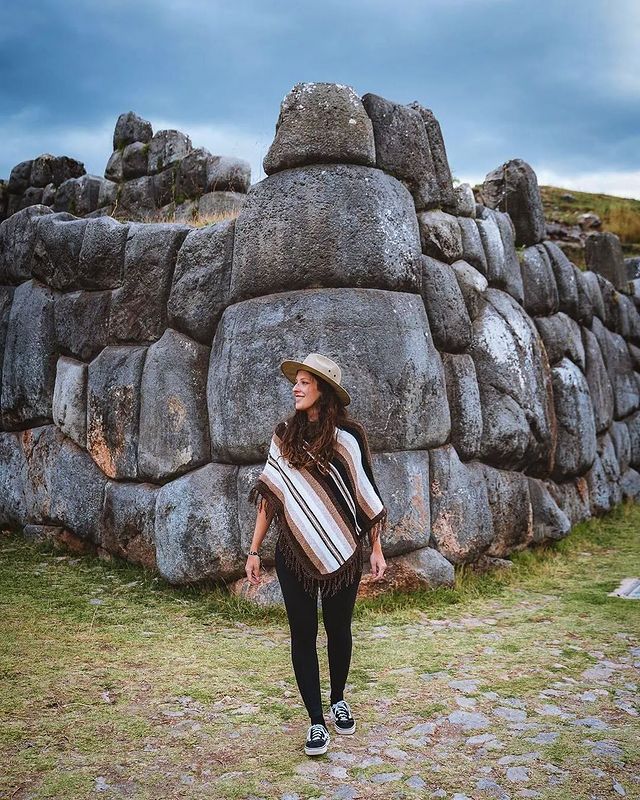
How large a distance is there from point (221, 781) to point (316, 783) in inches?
16.4

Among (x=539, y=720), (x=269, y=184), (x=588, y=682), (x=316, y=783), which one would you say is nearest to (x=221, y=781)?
(x=316, y=783)

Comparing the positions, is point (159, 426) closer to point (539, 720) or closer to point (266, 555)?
point (266, 555)

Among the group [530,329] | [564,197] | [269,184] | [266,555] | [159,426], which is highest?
[564,197]

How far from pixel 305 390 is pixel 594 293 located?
8886 mm

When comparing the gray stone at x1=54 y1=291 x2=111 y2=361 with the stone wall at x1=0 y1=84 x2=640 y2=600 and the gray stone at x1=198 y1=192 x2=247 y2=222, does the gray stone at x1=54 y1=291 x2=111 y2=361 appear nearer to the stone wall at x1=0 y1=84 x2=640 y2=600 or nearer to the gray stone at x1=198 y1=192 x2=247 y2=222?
the stone wall at x1=0 y1=84 x2=640 y2=600

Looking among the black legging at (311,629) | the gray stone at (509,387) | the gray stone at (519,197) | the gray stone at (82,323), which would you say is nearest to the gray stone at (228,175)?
the gray stone at (82,323)

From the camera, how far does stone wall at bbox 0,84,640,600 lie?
21.6ft

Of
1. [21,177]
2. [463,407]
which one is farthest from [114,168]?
[463,407]

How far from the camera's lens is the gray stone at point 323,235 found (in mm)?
6605

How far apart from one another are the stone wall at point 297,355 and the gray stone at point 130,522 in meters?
0.03

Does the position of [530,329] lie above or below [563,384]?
above

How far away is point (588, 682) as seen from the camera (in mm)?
4691

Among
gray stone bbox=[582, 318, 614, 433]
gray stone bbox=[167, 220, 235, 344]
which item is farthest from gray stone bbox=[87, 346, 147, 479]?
gray stone bbox=[582, 318, 614, 433]

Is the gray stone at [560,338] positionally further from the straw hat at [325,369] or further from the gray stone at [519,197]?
the straw hat at [325,369]
